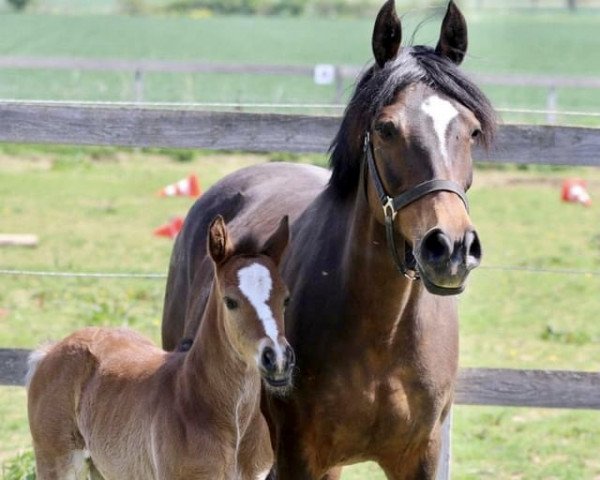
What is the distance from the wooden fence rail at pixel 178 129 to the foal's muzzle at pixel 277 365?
1767mm

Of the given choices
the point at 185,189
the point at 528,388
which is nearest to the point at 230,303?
the point at 528,388

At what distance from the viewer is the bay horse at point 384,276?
3689mm

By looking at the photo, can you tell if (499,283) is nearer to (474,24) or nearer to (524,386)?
(524,386)

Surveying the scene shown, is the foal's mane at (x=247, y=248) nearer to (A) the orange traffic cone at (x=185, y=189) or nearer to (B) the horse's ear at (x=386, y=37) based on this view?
(B) the horse's ear at (x=386, y=37)

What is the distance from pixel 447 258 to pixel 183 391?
3.91 feet

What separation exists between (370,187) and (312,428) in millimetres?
851

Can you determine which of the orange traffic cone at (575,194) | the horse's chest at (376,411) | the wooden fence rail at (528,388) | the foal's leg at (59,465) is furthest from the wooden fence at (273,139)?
the orange traffic cone at (575,194)

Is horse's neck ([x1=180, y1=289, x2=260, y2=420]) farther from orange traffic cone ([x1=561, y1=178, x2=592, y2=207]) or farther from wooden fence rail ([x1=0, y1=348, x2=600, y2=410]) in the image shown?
orange traffic cone ([x1=561, y1=178, x2=592, y2=207])

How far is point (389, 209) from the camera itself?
3.74m

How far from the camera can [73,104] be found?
5.30 metres

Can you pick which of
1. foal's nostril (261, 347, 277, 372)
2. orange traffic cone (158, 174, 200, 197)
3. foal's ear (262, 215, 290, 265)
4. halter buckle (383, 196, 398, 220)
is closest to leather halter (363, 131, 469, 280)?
halter buckle (383, 196, 398, 220)

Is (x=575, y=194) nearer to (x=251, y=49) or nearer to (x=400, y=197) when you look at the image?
(x=400, y=197)

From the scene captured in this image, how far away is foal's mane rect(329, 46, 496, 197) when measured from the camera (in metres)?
3.82

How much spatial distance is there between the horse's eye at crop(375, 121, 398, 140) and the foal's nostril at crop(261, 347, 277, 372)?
749 mm
